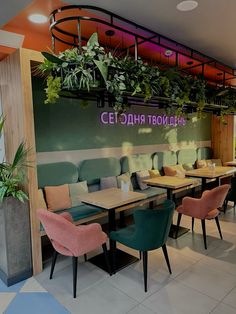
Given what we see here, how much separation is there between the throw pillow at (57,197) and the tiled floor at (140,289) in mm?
767

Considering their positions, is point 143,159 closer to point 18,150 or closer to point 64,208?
point 64,208

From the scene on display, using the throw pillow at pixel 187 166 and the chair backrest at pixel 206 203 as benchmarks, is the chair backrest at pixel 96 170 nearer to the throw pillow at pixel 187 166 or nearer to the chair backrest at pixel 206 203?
the chair backrest at pixel 206 203

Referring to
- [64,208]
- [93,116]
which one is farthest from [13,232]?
[93,116]

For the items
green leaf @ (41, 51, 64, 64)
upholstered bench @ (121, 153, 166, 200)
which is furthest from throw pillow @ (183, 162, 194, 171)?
green leaf @ (41, 51, 64, 64)

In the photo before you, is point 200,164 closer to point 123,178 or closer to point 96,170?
point 123,178

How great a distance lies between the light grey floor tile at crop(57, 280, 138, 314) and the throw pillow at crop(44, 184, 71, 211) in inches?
53.3

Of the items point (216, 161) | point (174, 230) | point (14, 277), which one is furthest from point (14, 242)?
point (216, 161)

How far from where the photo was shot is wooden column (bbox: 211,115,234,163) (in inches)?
293

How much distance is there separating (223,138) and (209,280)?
5664mm

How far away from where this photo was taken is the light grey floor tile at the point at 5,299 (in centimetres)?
252

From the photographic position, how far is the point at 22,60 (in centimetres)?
286

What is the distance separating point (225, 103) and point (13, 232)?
4.61 meters

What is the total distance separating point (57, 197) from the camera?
3.76m

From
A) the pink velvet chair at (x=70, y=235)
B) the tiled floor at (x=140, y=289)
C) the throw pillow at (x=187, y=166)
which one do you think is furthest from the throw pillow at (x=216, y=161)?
the pink velvet chair at (x=70, y=235)
